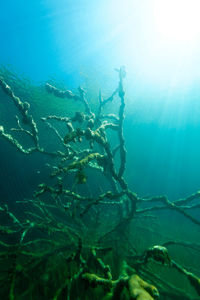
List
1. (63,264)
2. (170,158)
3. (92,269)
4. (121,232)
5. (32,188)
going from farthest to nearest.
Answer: (170,158) → (32,188) → (121,232) → (63,264) → (92,269)

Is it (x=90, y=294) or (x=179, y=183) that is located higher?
(x=179, y=183)

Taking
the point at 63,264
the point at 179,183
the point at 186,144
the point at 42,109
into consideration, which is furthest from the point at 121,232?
the point at 186,144

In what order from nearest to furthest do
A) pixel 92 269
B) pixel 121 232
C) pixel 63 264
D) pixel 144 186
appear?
pixel 92 269
pixel 63 264
pixel 121 232
pixel 144 186

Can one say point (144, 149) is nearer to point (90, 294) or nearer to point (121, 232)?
point (121, 232)

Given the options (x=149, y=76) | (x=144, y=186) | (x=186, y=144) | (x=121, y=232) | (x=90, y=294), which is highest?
(x=149, y=76)

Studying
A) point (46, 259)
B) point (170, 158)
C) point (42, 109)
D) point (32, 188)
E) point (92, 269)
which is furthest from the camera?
point (170, 158)

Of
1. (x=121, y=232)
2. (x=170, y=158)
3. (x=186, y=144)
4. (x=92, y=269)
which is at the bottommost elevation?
(x=92, y=269)

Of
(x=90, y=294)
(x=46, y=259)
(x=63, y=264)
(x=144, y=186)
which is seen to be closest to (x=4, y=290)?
(x=46, y=259)

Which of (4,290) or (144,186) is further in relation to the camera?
(144,186)

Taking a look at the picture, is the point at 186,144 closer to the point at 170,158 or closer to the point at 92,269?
the point at 170,158

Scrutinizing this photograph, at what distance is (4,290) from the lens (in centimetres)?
230

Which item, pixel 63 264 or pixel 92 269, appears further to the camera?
pixel 63 264

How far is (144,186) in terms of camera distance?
1048cm

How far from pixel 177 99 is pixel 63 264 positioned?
37.3 ft
